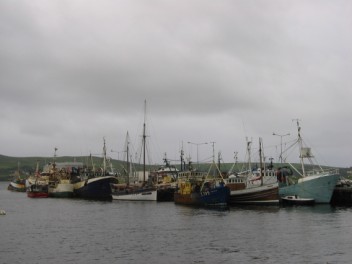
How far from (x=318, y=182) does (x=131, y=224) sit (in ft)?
142

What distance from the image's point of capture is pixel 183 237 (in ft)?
178

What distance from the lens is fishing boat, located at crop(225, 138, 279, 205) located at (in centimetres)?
9438

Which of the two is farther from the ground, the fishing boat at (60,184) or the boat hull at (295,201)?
the fishing boat at (60,184)

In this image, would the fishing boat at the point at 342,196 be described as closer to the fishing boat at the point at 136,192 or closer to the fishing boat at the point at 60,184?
the fishing boat at the point at 136,192

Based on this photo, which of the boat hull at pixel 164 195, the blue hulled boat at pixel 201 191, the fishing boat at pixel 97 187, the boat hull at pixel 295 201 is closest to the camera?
the boat hull at pixel 295 201

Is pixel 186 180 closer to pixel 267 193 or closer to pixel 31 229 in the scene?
pixel 267 193

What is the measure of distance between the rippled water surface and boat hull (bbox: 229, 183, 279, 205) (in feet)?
37.9


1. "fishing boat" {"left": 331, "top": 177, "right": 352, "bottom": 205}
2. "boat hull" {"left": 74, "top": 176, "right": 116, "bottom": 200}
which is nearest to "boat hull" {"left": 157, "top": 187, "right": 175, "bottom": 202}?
"boat hull" {"left": 74, "top": 176, "right": 116, "bottom": 200}

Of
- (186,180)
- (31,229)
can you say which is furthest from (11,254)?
(186,180)

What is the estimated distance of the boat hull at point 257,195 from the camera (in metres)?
94.1

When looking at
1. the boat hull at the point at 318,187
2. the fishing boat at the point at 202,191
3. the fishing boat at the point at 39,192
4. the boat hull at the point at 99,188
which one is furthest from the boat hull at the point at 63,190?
the boat hull at the point at 318,187

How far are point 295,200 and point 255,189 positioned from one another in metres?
8.53

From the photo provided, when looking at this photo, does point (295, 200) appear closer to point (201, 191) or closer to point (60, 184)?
point (201, 191)

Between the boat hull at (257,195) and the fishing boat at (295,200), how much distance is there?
234cm
